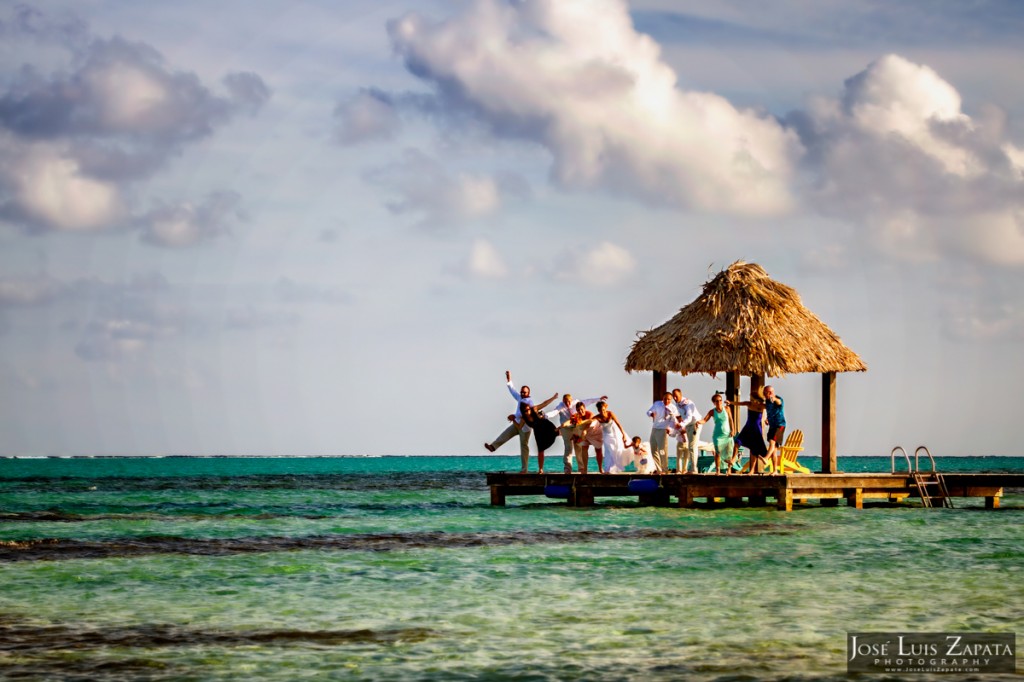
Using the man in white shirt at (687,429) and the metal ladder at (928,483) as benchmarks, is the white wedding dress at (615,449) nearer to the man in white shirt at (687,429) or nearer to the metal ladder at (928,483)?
the man in white shirt at (687,429)

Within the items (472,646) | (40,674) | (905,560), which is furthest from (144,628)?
(905,560)

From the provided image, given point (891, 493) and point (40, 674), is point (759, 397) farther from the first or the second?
point (40, 674)

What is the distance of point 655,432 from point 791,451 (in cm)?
328

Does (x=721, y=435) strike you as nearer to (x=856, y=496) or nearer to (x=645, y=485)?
(x=645, y=485)

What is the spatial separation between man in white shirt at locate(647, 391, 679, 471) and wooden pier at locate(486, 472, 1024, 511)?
1.57 ft

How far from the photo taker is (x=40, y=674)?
1044 cm

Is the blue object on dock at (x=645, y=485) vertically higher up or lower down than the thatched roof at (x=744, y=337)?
lower down

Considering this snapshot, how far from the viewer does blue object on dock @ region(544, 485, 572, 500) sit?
27.0m

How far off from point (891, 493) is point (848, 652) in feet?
57.3

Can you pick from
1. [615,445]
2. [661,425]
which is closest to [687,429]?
[661,425]

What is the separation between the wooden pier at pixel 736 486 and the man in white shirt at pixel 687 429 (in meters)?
0.42

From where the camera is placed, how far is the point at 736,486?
24969 millimetres

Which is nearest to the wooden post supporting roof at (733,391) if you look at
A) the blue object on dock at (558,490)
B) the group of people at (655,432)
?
the group of people at (655,432)

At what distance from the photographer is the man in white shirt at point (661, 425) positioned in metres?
24.9
